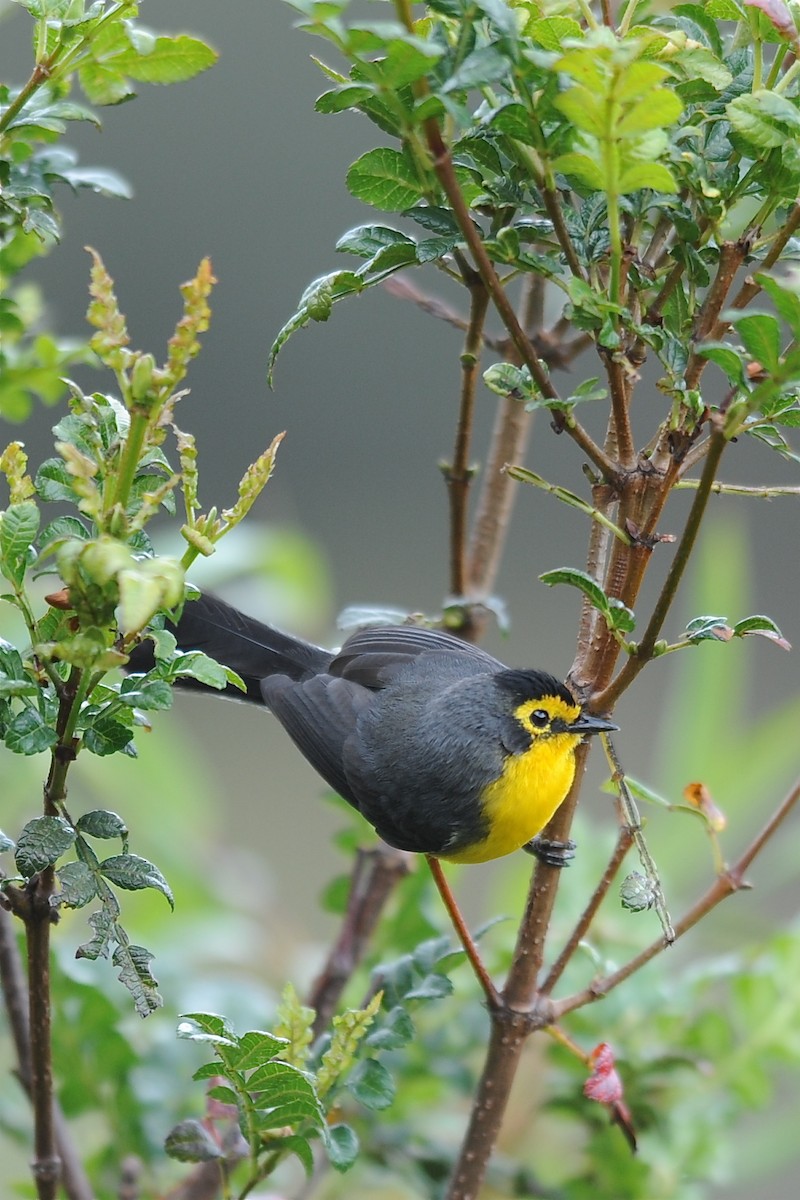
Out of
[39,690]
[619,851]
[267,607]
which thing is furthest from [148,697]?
[267,607]

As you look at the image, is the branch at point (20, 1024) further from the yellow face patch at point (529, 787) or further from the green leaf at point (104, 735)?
the yellow face patch at point (529, 787)

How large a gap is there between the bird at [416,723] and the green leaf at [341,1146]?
37 cm

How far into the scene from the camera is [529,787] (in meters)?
1.35

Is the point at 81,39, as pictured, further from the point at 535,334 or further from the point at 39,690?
the point at 535,334

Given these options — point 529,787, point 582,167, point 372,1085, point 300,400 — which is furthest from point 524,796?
point 300,400

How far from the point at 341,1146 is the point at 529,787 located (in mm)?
517

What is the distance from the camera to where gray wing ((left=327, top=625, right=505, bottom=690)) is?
4.84 feet

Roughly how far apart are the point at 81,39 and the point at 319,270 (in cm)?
300

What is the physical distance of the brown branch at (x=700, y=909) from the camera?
0.97 m

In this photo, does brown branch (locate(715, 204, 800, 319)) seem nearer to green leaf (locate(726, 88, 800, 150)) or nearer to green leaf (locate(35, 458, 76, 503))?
green leaf (locate(726, 88, 800, 150))

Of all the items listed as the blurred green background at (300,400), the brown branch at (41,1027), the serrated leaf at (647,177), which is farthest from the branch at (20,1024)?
the blurred green background at (300,400)

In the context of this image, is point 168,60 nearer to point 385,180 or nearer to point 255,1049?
point 385,180

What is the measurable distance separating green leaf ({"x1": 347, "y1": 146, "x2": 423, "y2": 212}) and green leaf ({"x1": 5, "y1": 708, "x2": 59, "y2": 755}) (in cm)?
39

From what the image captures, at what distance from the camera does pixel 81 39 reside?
87 centimetres
